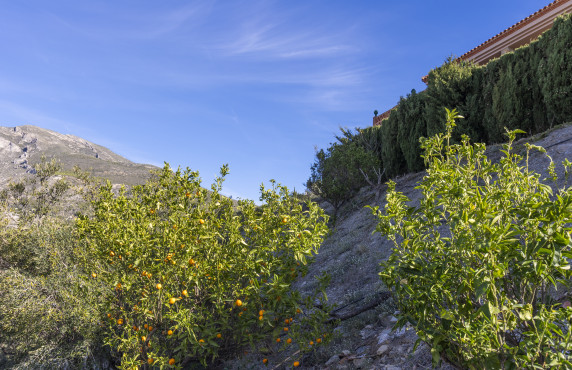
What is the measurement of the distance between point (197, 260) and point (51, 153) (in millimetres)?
101599

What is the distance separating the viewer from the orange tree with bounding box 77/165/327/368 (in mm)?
3834

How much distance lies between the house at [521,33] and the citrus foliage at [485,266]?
A: 16.9m

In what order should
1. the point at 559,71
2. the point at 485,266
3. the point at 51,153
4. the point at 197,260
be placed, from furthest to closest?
the point at 51,153, the point at 559,71, the point at 197,260, the point at 485,266

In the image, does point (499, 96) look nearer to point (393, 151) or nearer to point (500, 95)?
point (500, 95)

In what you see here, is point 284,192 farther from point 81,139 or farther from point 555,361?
point 81,139

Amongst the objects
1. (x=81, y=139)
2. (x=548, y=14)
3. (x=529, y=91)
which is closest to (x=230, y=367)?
(x=529, y=91)

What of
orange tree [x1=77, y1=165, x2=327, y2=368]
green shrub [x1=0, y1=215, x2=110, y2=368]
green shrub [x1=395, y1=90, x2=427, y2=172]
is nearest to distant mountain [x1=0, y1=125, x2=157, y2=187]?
green shrub [x1=395, y1=90, x2=427, y2=172]

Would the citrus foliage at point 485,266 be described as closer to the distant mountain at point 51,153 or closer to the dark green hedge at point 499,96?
the dark green hedge at point 499,96

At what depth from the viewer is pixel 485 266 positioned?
6.19 ft

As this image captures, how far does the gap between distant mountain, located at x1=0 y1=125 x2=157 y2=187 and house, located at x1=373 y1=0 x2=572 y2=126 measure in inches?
2182

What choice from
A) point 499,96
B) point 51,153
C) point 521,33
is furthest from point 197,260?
point 51,153

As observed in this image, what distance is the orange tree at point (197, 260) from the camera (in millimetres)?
3834

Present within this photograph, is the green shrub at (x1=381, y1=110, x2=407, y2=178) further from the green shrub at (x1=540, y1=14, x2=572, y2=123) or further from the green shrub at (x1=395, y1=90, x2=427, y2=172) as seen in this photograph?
the green shrub at (x1=540, y1=14, x2=572, y2=123)

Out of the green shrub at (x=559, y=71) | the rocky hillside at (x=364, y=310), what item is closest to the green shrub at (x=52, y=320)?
the rocky hillside at (x=364, y=310)
